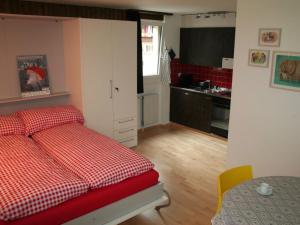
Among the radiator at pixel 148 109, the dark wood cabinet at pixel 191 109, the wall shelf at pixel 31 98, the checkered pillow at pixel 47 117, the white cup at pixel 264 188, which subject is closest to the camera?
the white cup at pixel 264 188

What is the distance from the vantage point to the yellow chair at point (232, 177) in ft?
6.67

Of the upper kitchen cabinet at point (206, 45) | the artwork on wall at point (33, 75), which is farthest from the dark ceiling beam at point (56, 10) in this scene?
the upper kitchen cabinet at point (206, 45)

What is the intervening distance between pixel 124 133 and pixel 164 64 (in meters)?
1.90

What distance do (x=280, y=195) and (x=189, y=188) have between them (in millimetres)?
1718

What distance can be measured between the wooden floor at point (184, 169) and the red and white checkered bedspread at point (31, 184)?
87cm

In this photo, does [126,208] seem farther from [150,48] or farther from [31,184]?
[150,48]

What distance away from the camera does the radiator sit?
561cm

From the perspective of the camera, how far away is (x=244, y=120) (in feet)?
10.6

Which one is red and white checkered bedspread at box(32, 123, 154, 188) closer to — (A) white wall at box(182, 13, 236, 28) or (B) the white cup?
(B) the white cup

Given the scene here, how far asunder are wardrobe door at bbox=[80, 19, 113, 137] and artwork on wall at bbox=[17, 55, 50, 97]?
61 cm

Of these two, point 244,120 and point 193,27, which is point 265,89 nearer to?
point 244,120

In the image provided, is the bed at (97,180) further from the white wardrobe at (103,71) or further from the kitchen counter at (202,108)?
the kitchen counter at (202,108)

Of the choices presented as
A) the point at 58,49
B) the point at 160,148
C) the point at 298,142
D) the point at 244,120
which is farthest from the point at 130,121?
the point at 298,142

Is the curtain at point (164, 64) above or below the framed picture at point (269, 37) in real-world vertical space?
below
